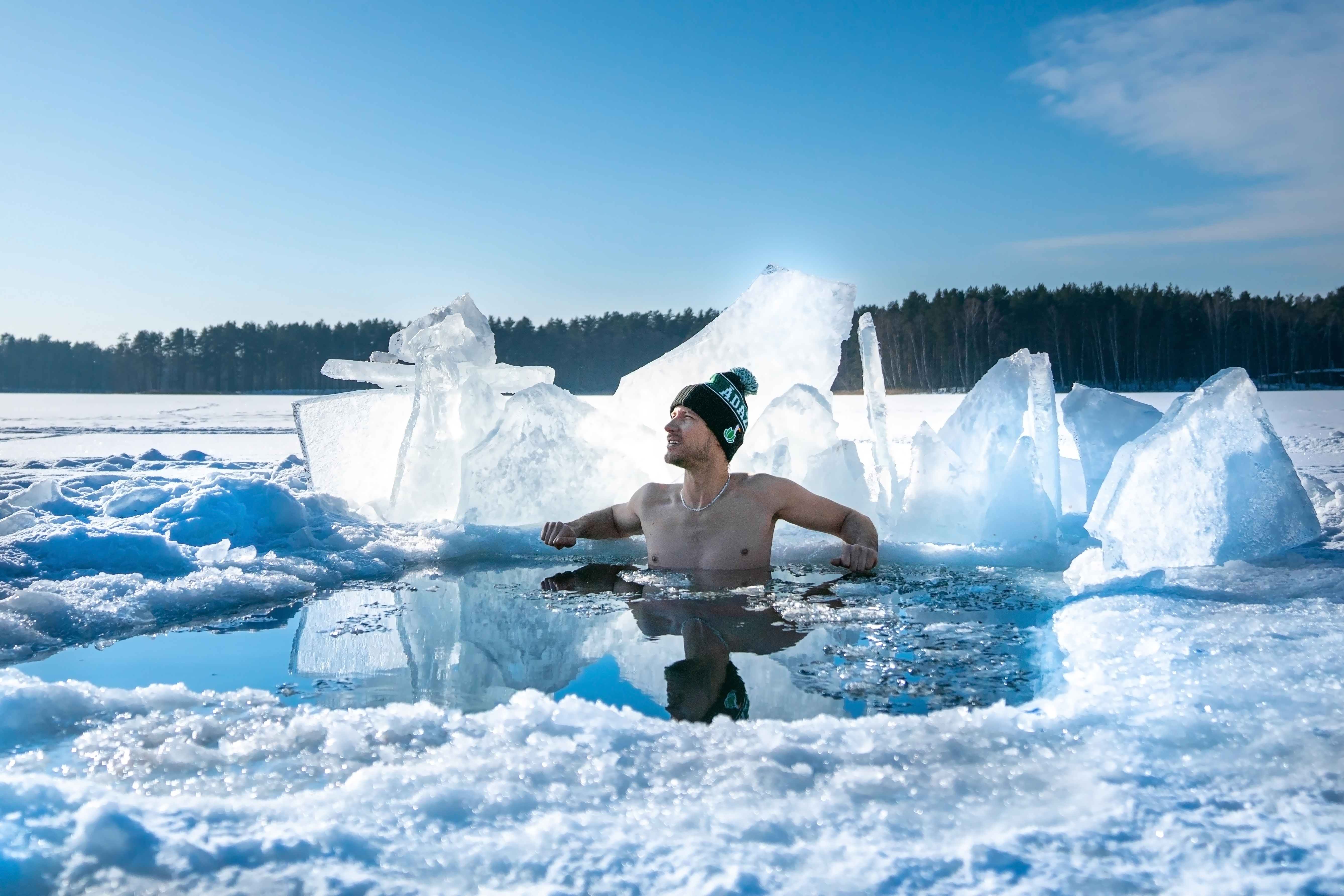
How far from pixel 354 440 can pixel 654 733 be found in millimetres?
4385

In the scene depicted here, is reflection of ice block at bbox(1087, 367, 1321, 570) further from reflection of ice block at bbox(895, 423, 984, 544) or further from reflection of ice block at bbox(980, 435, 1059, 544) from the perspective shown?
reflection of ice block at bbox(895, 423, 984, 544)

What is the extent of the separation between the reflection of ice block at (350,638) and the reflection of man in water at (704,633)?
69cm

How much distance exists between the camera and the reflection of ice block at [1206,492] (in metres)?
3.48

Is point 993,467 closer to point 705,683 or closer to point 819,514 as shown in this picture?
point 819,514

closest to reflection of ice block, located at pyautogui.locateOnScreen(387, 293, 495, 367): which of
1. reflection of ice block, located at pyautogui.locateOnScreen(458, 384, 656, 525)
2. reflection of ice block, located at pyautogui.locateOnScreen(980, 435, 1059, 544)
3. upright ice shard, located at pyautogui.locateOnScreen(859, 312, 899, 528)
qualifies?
reflection of ice block, located at pyautogui.locateOnScreen(458, 384, 656, 525)

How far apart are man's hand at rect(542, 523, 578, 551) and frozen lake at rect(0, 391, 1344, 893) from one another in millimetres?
160

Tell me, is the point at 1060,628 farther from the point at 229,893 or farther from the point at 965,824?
the point at 229,893

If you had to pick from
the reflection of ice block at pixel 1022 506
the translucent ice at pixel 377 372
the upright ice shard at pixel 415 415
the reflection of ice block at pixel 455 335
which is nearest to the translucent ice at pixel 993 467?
the reflection of ice block at pixel 1022 506

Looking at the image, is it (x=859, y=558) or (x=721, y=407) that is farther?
(x=721, y=407)

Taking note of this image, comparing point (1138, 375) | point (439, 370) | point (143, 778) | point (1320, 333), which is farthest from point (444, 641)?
point (1320, 333)

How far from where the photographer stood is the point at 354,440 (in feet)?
18.6

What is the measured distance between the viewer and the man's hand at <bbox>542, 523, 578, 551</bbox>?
380cm

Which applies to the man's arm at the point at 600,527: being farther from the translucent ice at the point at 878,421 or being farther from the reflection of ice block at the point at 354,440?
the reflection of ice block at the point at 354,440

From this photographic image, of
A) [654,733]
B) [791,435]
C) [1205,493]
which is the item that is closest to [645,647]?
[654,733]
